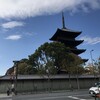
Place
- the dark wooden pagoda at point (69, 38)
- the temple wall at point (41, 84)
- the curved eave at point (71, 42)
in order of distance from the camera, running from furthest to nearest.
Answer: the curved eave at point (71, 42) → the dark wooden pagoda at point (69, 38) → the temple wall at point (41, 84)

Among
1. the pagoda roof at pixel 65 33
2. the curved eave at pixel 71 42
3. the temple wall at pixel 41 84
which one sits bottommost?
the temple wall at pixel 41 84

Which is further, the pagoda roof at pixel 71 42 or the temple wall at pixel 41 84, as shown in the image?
the pagoda roof at pixel 71 42

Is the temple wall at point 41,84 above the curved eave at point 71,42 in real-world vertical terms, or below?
below

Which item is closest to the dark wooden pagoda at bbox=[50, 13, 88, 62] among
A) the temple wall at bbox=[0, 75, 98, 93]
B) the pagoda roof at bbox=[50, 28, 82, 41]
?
the pagoda roof at bbox=[50, 28, 82, 41]

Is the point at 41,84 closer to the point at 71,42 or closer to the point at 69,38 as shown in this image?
the point at 71,42

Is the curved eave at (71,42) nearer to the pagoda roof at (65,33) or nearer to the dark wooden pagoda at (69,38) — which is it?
the dark wooden pagoda at (69,38)

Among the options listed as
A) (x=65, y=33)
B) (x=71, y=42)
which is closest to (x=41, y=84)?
(x=71, y=42)

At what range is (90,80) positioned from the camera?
59.4 m

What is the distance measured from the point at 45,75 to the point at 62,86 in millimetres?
5504

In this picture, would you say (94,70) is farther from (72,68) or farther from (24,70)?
(24,70)

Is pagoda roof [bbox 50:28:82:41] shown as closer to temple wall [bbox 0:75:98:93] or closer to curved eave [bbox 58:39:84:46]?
curved eave [bbox 58:39:84:46]

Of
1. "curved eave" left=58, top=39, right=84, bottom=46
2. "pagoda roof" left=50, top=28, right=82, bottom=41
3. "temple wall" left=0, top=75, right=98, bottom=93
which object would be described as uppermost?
"pagoda roof" left=50, top=28, right=82, bottom=41

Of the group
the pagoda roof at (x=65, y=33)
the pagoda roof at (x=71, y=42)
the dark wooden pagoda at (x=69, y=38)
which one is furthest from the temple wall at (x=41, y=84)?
the pagoda roof at (x=65, y=33)

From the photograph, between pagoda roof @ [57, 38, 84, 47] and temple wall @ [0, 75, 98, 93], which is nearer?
temple wall @ [0, 75, 98, 93]
